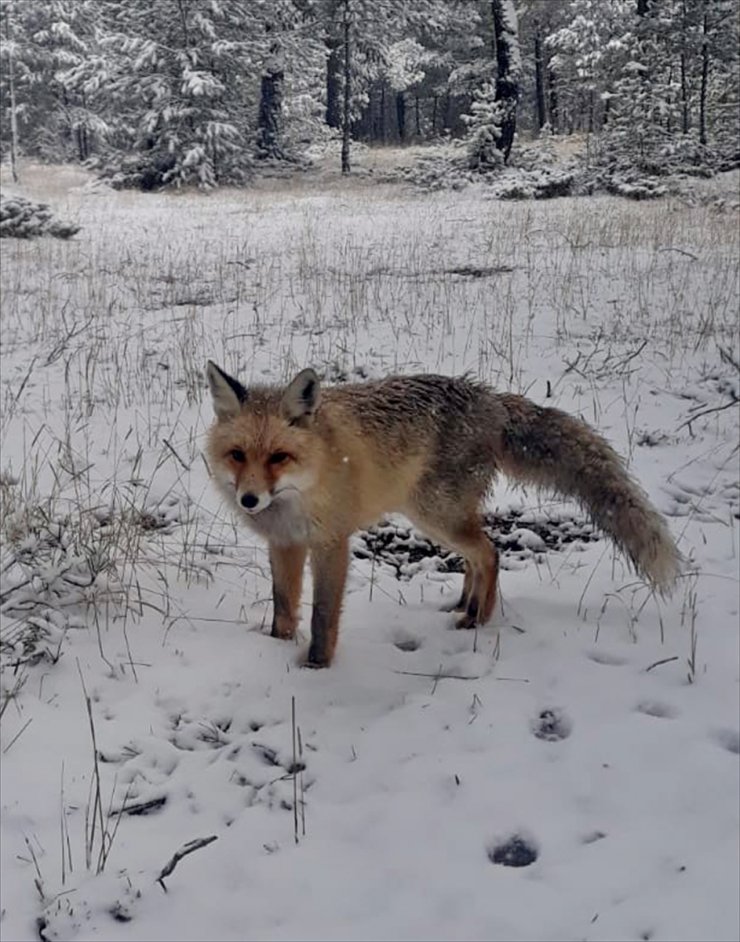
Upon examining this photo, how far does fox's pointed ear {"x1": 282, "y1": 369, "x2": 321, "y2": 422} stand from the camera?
11.7ft

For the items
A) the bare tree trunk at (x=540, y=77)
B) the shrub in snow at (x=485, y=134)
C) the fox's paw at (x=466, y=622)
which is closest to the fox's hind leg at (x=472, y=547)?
the fox's paw at (x=466, y=622)

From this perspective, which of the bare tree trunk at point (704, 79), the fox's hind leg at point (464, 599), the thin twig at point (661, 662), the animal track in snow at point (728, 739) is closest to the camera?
the animal track in snow at point (728, 739)

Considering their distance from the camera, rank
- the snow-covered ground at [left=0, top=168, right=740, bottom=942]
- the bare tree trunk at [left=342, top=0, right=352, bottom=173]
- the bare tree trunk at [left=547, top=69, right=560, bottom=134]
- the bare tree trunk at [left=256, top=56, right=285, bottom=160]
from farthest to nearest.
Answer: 1. the bare tree trunk at [left=547, top=69, right=560, bottom=134]
2. the bare tree trunk at [left=256, top=56, right=285, bottom=160]
3. the bare tree trunk at [left=342, top=0, right=352, bottom=173]
4. the snow-covered ground at [left=0, top=168, right=740, bottom=942]

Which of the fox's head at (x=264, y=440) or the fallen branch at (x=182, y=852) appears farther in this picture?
the fox's head at (x=264, y=440)

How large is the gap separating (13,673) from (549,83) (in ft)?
177

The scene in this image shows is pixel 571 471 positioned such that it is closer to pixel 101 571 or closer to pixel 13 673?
pixel 101 571

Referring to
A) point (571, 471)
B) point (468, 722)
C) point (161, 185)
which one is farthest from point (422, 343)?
point (161, 185)

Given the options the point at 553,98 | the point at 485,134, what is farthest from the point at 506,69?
the point at 553,98

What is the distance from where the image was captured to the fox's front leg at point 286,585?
3.96 meters

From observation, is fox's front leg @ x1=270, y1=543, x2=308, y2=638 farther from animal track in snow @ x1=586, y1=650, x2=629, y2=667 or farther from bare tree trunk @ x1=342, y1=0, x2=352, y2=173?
bare tree trunk @ x1=342, y1=0, x2=352, y2=173

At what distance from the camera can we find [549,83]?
4978 centimetres

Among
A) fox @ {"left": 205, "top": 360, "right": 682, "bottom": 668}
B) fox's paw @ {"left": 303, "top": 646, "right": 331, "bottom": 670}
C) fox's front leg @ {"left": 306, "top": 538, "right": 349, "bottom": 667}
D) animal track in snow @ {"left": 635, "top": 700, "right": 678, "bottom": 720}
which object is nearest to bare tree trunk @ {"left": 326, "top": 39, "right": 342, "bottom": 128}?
fox @ {"left": 205, "top": 360, "right": 682, "bottom": 668}

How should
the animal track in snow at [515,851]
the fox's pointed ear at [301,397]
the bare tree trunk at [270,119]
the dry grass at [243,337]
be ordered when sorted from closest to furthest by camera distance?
the animal track in snow at [515,851] < the fox's pointed ear at [301,397] < the dry grass at [243,337] < the bare tree trunk at [270,119]

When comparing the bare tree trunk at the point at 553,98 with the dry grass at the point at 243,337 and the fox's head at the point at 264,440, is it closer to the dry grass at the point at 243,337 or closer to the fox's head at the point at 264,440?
the dry grass at the point at 243,337
